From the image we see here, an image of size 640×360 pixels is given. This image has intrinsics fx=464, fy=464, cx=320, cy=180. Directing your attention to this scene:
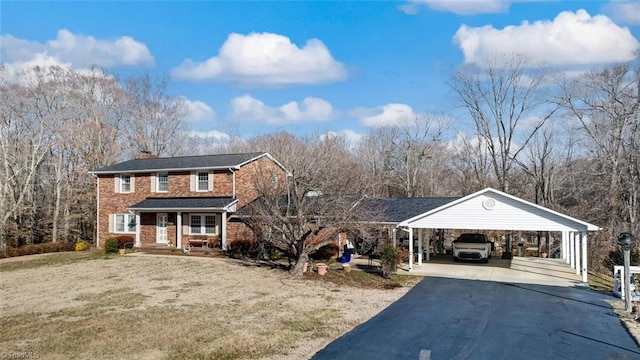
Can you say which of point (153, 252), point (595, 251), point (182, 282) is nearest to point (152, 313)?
point (182, 282)

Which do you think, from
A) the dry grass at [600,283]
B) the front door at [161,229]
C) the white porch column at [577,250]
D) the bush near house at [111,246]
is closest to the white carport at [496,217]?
the white porch column at [577,250]

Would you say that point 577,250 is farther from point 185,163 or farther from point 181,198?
point 185,163

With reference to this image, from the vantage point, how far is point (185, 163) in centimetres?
3045

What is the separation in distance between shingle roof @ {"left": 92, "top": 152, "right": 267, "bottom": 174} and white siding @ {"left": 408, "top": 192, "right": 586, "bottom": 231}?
40.5 ft

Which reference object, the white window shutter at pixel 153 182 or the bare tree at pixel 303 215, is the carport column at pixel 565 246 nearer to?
the bare tree at pixel 303 215

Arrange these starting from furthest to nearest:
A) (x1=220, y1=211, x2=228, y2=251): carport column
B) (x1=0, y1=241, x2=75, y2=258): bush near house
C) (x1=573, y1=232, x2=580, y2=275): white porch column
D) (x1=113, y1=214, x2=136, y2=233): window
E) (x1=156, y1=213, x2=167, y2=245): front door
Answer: (x1=113, y1=214, x2=136, y2=233): window < (x1=156, y1=213, x2=167, y2=245): front door < (x1=0, y1=241, x2=75, y2=258): bush near house < (x1=220, y1=211, x2=228, y2=251): carport column < (x1=573, y1=232, x2=580, y2=275): white porch column

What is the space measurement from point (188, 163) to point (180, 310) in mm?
18311

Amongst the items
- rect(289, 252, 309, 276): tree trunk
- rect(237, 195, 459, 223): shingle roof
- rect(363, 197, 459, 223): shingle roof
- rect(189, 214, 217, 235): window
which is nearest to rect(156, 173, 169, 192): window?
rect(189, 214, 217, 235): window

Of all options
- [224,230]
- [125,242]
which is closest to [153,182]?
[125,242]

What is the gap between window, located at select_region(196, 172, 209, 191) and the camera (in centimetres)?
2924

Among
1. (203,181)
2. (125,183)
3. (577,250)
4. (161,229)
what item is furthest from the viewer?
(125,183)

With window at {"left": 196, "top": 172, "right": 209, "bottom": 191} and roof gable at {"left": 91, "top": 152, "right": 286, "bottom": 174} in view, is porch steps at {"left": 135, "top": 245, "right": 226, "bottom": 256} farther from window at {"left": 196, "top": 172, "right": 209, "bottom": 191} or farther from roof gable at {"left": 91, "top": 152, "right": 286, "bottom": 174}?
roof gable at {"left": 91, "top": 152, "right": 286, "bottom": 174}

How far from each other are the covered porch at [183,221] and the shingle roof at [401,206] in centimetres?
855

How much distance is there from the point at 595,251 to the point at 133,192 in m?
28.7
